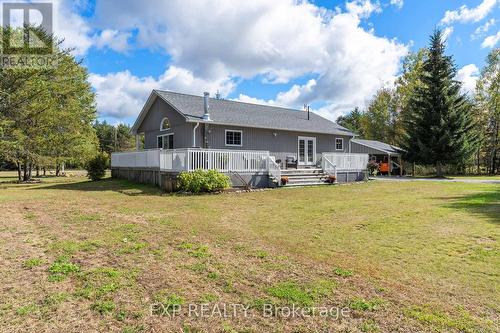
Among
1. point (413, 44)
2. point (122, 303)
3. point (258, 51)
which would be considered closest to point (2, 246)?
point (122, 303)

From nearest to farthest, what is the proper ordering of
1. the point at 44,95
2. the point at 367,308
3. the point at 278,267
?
the point at 367,308 < the point at 278,267 < the point at 44,95

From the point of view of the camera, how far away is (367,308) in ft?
10.0

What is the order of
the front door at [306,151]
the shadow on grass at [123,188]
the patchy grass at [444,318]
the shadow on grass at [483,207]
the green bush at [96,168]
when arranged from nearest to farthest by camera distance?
1. the patchy grass at [444,318]
2. the shadow on grass at [483,207]
3. the shadow on grass at [123,188]
4. the green bush at [96,168]
5. the front door at [306,151]

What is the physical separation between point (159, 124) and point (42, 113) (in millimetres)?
7087

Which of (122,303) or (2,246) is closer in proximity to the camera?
(122,303)

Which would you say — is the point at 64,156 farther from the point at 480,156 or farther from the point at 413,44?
the point at 480,156

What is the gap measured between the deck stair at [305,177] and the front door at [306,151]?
11.2 ft

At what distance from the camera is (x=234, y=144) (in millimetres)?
18469

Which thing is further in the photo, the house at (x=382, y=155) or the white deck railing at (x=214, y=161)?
the house at (x=382, y=155)

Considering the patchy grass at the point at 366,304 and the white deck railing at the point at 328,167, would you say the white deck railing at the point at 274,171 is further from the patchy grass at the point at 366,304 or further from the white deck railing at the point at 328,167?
the patchy grass at the point at 366,304

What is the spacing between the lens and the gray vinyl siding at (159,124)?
57.2 feet

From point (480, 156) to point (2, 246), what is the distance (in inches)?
1756

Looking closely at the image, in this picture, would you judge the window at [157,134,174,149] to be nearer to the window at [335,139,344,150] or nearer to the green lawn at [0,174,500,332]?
the green lawn at [0,174,500,332]

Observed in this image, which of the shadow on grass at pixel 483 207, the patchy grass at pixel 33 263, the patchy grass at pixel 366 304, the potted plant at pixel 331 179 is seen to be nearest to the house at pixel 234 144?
the potted plant at pixel 331 179
